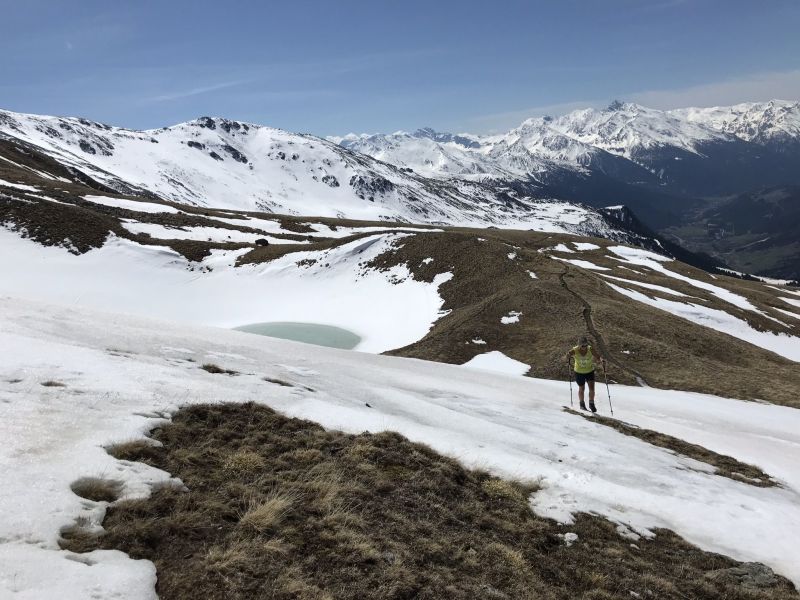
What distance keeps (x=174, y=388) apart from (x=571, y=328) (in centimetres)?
3291

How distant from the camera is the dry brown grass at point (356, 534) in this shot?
269 inches

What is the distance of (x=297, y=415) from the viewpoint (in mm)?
13312

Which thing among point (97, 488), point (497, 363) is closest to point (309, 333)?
point (497, 363)

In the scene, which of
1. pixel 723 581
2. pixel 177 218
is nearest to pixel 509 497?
pixel 723 581

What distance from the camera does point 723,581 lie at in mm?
9258

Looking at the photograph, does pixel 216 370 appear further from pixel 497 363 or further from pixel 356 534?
Answer: pixel 497 363

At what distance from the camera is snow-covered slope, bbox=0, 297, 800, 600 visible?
6987 millimetres

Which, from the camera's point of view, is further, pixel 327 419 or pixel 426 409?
pixel 426 409

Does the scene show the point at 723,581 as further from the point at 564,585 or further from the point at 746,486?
the point at 746,486

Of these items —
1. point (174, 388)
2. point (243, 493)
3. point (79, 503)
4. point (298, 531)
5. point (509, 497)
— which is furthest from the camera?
point (174, 388)

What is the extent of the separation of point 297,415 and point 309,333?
111 feet

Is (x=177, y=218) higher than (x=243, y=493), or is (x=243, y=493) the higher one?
(x=177, y=218)

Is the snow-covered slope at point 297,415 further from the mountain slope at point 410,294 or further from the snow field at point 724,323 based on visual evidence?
the snow field at point 724,323

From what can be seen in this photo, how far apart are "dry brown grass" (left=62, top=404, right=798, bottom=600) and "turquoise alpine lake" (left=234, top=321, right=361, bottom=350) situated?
3193cm
